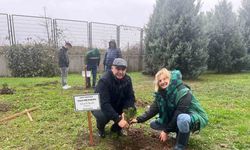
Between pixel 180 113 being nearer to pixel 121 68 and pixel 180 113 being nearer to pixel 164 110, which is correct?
pixel 164 110

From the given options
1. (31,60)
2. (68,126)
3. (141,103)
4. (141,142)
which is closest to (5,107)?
(68,126)

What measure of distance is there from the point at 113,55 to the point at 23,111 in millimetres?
4305

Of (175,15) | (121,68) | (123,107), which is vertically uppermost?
(175,15)

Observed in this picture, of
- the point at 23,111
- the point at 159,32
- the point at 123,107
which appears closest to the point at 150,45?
the point at 159,32

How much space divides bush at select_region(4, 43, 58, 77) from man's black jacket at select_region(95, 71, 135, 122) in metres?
10.9

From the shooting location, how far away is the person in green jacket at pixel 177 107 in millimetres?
4205

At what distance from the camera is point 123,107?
479 cm

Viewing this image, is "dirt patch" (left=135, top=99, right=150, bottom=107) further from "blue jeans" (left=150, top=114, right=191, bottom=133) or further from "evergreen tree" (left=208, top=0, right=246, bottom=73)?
"evergreen tree" (left=208, top=0, right=246, bottom=73)

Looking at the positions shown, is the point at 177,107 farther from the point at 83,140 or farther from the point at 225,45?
the point at 225,45

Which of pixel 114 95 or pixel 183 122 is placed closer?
pixel 183 122

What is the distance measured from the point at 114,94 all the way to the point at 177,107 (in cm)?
94

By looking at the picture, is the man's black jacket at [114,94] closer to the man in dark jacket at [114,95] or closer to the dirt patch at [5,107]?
the man in dark jacket at [114,95]

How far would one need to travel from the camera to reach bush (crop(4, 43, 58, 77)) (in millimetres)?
14773

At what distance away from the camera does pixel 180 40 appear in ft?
46.7
